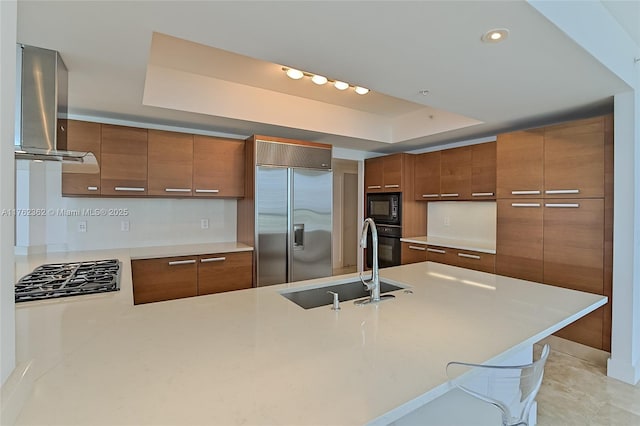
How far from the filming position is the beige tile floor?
6.25 feet

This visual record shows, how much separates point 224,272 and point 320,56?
224cm

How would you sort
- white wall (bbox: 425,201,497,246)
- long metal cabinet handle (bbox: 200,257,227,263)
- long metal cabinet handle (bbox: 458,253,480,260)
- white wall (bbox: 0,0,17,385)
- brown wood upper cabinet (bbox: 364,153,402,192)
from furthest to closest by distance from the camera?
1. brown wood upper cabinet (bbox: 364,153,402,192)
2. white wall (bbox: 425,201,497,246)
3. long metal cabinet handle (bbox: 458,253,480,260)
4. long metal cabinet handle (bbox: 200,257,227,263)
5. white wall (bbox: 0,0,17,385)

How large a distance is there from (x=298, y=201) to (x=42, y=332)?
254 cm

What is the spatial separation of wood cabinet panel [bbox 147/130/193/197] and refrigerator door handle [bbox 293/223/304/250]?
1.18m

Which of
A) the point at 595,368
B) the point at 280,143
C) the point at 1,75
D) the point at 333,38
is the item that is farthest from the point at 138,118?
the point at 595,368

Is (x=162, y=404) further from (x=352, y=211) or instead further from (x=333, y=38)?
(x=352, y=211)

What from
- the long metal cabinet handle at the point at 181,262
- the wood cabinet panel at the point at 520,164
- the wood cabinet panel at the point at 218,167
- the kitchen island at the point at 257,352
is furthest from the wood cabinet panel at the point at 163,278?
the wood cabinet panel at the point at 520,164

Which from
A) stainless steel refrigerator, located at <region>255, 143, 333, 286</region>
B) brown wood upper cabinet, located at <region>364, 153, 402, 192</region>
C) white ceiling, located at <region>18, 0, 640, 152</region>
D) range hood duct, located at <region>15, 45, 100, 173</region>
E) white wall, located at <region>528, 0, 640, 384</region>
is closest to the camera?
white ceiling, located at <region>18, 0, 640, 152</region>

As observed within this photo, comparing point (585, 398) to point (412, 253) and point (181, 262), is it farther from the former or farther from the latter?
point (181, 262)

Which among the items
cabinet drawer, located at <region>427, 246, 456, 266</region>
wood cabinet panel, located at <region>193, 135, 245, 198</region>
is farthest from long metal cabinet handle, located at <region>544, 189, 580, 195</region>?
wood cabinet panel, located at <region>193, 135, 245, 198</region>

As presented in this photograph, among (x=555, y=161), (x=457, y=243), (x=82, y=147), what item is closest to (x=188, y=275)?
(x=82, y=147)

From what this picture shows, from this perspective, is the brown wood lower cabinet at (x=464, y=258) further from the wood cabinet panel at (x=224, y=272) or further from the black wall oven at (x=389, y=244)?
the wood cabinet panel at (x=224, y=272)

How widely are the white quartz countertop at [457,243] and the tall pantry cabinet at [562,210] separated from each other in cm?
30

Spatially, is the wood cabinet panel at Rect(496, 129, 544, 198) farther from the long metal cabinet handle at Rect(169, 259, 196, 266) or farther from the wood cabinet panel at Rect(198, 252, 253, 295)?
the long metal cabinet handle at Rect(169, 259, 196, 266)
